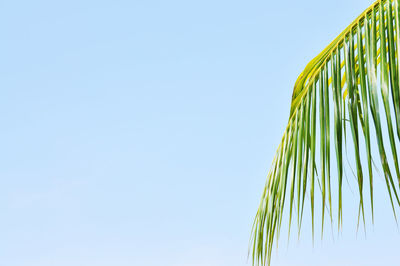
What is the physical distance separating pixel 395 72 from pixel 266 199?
2.68 ft

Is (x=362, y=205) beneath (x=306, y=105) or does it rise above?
beneath

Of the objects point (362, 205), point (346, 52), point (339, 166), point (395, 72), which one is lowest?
point (362, 205)

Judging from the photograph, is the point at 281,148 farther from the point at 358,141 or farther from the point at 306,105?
the point at 358,141

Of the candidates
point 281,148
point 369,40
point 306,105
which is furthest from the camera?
point 281,148

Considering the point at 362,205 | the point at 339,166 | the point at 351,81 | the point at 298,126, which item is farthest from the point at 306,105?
the point at 362,205

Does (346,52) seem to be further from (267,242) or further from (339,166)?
(267,242)

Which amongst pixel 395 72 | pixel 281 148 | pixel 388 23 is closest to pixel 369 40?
pixel 388 23

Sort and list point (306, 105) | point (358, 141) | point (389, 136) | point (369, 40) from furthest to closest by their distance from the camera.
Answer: point (306, 105) → point (369, 40) → point (358, 141) → point (389, 136)

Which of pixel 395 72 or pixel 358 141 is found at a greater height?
pixel 395 72

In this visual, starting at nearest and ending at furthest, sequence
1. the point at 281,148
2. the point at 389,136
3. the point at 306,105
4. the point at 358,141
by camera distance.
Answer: the point at 389,136, the point at 358,141, the point at 306,105, the point at 281,148

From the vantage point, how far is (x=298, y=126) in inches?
89.0

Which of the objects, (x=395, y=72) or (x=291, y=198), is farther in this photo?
(x=291, y=198)

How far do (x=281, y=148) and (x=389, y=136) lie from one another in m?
0.65

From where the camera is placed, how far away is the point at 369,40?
209 centimetres
